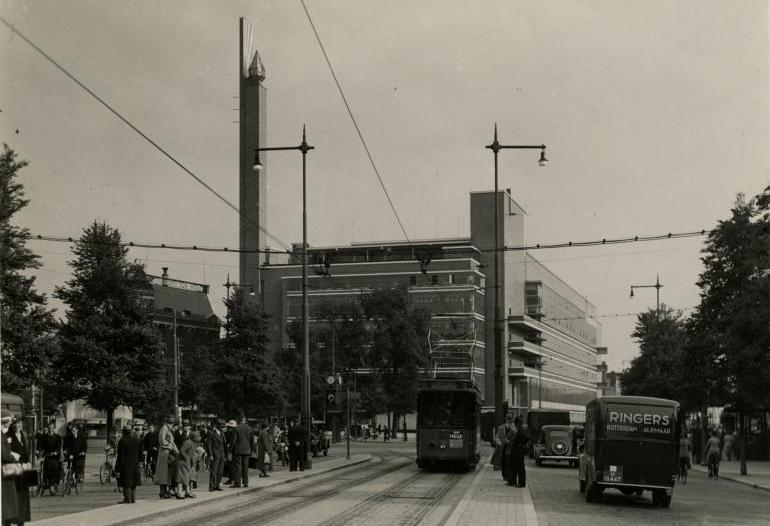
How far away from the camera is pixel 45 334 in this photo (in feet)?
122

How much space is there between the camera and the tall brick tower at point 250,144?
341 feet

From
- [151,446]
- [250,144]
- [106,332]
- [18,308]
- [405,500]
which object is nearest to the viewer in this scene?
[405,500]

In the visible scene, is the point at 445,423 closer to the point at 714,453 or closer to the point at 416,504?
the point at 714,453

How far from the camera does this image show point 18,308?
36.4m

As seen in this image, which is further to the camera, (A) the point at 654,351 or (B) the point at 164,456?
(A) the point at 654,351

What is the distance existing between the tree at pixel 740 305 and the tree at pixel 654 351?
1683 cm

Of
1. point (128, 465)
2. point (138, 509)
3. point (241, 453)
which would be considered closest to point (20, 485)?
point (138, 509)

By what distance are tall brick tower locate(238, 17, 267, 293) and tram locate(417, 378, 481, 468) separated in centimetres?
7018

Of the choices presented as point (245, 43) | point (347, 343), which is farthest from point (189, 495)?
point (245, 43)

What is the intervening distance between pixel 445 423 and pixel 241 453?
32.4 ft

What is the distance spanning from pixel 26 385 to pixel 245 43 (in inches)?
2744

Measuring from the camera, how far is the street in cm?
1722

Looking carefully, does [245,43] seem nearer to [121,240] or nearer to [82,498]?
[121,240]

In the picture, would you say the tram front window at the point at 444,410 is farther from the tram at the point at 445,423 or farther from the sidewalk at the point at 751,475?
the sidewalk at the point at 751,475
